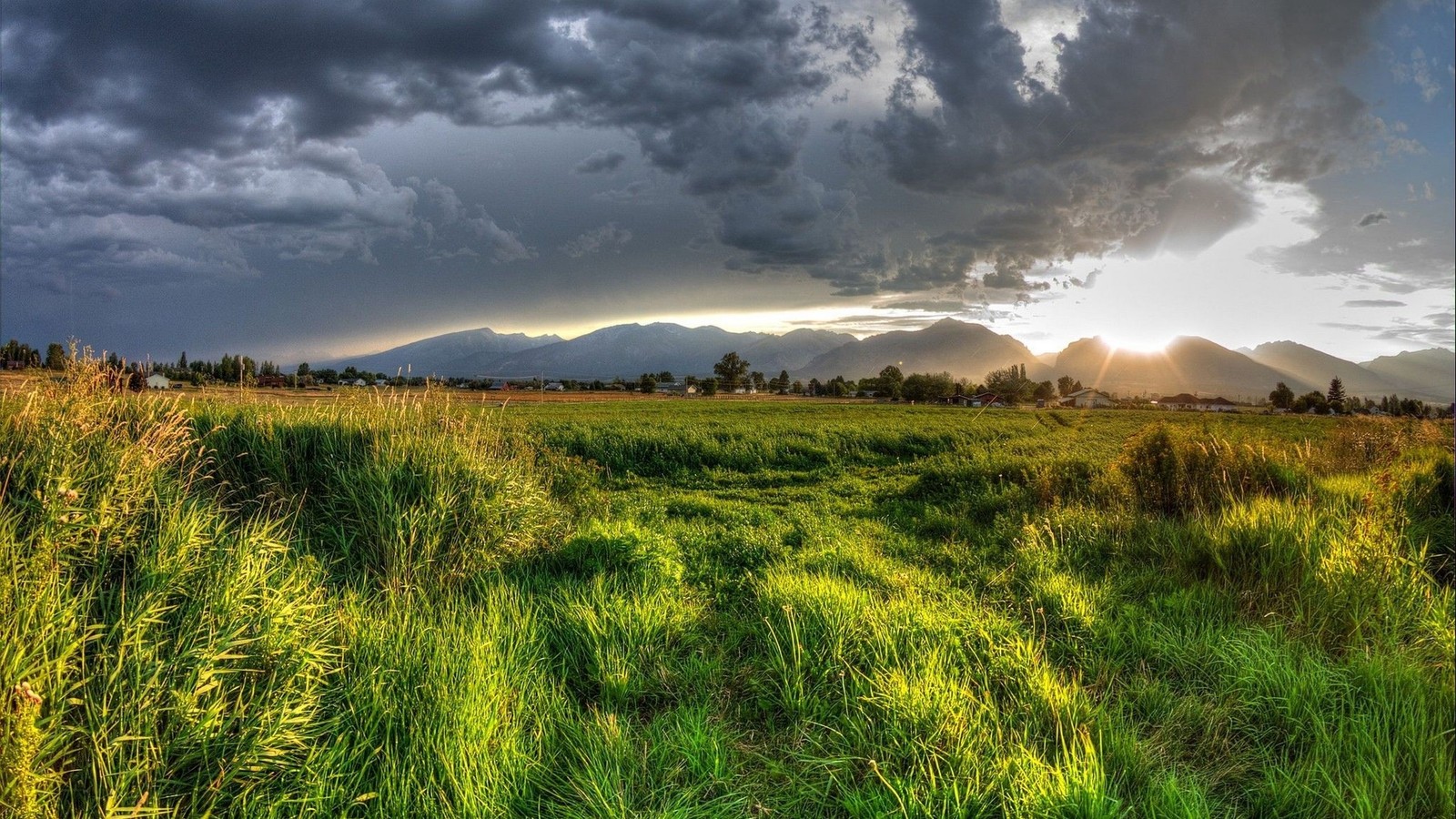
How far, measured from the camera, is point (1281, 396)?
19.4 meters

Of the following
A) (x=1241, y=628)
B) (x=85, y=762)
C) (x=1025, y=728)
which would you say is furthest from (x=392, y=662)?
(x=1241, y=628)

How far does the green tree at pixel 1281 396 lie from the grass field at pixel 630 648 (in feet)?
39.7

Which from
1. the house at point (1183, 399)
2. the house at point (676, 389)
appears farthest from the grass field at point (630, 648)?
the house at point (676, 389)

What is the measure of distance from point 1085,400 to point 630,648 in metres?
35.2

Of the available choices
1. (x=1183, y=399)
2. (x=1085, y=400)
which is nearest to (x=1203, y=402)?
(x=1183, y=399)

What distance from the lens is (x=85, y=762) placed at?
3.23 metres

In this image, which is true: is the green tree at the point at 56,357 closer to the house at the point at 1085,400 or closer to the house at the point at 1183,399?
the house at the point at 1183,399

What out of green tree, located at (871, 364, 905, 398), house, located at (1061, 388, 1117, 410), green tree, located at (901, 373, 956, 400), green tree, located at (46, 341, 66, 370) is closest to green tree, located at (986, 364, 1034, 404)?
house, located at (1061, 388, 1117, 410)

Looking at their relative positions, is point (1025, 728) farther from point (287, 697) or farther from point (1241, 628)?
point (287, 697)

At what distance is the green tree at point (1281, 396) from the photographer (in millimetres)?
18906

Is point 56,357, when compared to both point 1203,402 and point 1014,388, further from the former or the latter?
point 1014,388

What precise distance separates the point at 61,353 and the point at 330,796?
22.5 ft

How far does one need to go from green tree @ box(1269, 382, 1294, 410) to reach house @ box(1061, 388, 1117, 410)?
37.0ft

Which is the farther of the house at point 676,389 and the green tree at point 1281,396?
the house at point 676,389
